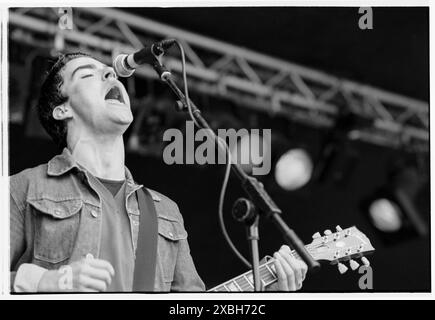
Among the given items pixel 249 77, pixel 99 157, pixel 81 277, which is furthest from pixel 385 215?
pixel 81 277

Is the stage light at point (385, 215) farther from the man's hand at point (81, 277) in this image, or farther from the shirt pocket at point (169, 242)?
the man's hand at point (81, 277)

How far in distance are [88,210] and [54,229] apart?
162 millimetres

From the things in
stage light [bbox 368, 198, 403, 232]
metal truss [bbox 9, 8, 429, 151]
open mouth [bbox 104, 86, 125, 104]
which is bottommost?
stage light [bbox 368, 198, 403, 232]

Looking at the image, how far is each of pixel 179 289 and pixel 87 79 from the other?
40.3 inches

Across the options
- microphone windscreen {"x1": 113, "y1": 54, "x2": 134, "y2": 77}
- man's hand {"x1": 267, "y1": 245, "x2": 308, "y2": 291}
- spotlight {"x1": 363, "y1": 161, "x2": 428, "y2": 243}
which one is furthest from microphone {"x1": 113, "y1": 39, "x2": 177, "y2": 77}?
spotlight {"x1": 363, "y1": 161, "x2": 428, "y2": 243}

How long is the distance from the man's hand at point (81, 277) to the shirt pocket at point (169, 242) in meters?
0.23

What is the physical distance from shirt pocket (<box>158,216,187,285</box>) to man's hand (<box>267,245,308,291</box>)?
1.55 ft

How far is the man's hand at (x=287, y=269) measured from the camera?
9.95 feet

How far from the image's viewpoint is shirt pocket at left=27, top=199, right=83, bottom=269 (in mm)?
3135

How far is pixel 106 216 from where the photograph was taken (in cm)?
322

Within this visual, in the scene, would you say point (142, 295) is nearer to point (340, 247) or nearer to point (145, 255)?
point (145, 255)

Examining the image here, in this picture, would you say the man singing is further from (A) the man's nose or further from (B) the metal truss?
(B) the metal truss

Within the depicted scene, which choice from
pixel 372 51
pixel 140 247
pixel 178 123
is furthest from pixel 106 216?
pixel 372 51

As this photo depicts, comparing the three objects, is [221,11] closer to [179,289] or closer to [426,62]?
[426,62]
